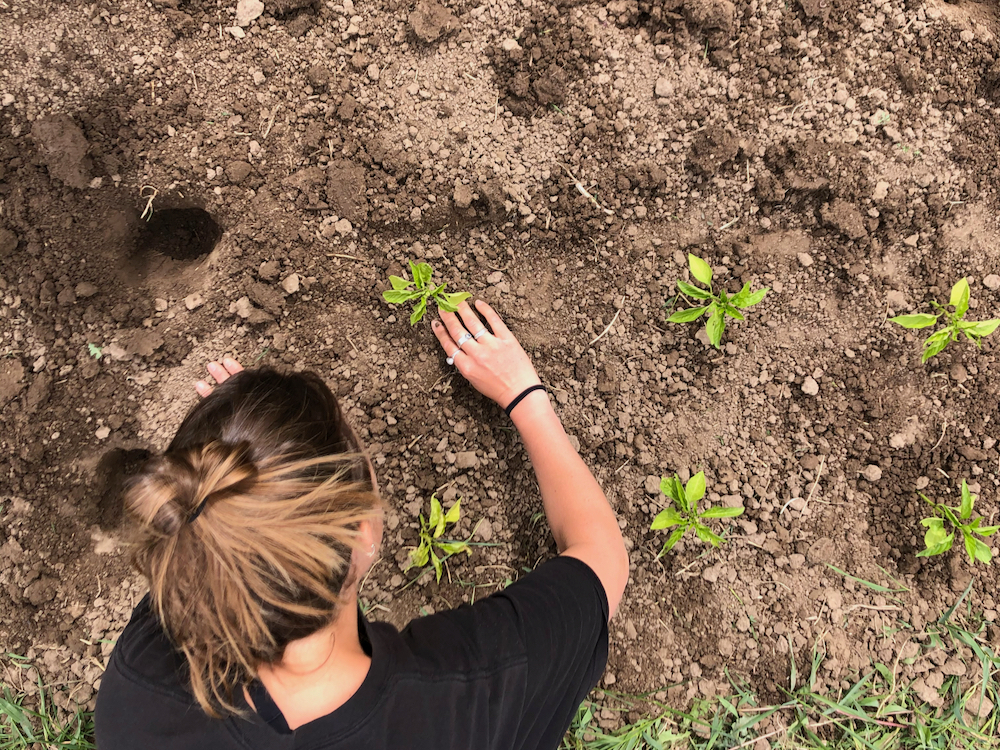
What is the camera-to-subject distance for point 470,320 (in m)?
1.87

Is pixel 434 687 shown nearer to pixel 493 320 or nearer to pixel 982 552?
pixel 493 320

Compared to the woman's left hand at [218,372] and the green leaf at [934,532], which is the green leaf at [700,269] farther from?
the woman's left hand at [218,372]

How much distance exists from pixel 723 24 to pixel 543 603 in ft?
5.93

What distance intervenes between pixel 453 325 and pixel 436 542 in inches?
26.7

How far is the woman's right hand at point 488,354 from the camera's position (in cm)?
183

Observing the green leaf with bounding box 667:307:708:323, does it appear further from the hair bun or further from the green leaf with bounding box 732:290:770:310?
the hair bun

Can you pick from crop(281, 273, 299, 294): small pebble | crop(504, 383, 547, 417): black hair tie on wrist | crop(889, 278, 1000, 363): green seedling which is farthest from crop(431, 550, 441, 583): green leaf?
crop(889, 278, 1000, 363): green seedling

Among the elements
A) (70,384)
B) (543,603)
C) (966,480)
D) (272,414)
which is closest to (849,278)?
(966,480)

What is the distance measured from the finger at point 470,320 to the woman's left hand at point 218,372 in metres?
0.74

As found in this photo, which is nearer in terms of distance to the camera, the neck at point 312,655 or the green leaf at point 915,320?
the neck at point 312,655

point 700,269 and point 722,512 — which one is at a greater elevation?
point 700,269

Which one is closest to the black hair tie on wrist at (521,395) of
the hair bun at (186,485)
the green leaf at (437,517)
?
the green leaf at (437,517)

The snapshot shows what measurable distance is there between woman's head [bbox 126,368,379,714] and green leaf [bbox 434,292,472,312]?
72 cm

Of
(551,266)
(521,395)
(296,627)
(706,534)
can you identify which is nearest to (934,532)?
(706,534)
